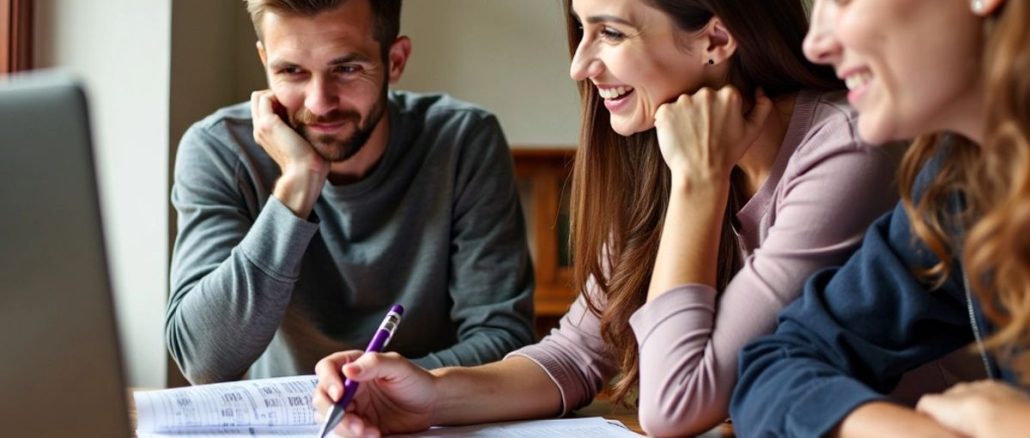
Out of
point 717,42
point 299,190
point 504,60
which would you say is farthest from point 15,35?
point 717,42

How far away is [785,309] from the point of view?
125 cm

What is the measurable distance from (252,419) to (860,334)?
0.66m

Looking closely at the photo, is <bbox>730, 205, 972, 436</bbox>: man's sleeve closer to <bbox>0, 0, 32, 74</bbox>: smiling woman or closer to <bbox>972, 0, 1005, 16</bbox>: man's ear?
<bbox>972, 0, 1005, 16</bbox>: man's ear

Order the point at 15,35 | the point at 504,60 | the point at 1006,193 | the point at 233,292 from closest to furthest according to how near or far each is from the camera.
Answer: the point at 1006,193
the point at 233,292
the point at 15,35
the point at 504,60

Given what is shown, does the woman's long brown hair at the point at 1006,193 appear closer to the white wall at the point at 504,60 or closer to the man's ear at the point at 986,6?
the man's ear at the point at 986,6

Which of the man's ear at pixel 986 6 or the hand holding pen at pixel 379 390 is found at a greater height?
the man's ear at pixel 986 6


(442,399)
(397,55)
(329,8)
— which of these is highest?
(329,8)

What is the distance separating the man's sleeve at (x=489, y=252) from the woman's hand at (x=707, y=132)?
0.58 m

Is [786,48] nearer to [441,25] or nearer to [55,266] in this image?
[55,266]

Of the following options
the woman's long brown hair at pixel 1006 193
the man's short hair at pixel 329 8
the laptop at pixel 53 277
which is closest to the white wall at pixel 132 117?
the man's short hair at pixel 329 8

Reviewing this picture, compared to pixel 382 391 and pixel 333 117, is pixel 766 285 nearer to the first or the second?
pixel 382 391

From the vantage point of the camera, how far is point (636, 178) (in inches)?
65.3

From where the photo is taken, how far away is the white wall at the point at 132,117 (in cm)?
297

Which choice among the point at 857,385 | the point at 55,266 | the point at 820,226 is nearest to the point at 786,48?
the point at 820,226
